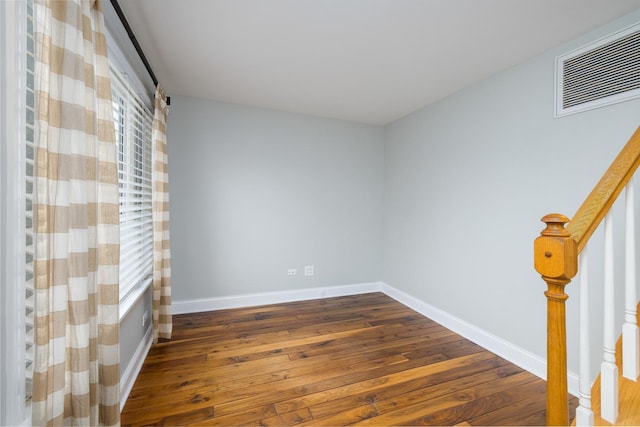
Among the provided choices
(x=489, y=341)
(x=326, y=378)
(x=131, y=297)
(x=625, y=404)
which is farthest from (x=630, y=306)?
(x=131, y=297)

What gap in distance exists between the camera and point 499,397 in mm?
1706

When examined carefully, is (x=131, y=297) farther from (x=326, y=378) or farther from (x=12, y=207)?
(x=326, y=378)

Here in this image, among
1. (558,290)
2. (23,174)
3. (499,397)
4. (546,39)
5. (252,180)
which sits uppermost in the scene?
(546,39)

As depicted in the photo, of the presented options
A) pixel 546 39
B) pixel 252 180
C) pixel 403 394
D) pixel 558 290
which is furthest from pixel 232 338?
pixel 546 39

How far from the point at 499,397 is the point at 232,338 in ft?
7.05

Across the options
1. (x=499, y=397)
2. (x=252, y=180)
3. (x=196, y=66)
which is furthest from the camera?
(x=252, y=180)

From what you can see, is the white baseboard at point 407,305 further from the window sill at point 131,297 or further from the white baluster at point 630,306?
the white baluster at point 630,306

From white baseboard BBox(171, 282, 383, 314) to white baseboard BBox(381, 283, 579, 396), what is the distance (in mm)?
661

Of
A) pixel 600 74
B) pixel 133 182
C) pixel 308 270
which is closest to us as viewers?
pixel 600 74

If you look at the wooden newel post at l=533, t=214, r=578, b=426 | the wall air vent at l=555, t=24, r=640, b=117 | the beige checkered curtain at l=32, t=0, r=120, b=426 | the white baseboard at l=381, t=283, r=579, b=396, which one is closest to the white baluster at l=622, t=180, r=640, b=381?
the wooden newel post at l=533, t=214, r=578, b=426

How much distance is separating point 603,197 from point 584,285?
30 cm

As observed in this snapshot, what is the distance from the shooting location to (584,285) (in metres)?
0.84

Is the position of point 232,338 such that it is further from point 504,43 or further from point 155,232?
point 504,43

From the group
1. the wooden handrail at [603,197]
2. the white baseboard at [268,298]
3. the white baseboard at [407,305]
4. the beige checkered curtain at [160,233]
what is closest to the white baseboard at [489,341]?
the white baseboard at [407,305]
